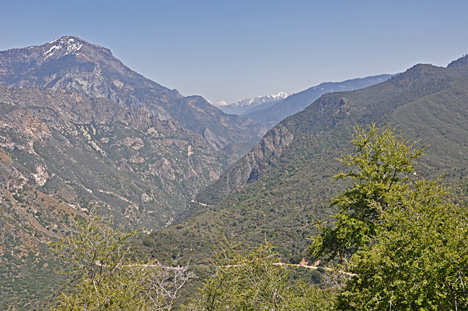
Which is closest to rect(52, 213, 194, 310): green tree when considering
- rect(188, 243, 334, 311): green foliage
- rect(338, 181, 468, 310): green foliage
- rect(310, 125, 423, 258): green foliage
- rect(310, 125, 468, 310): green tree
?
rect(188, 243, 334, 311): green foliage

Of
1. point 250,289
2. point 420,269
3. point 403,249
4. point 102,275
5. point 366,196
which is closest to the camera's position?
point 420,269

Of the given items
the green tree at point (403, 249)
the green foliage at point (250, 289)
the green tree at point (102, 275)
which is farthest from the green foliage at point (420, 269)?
the green tree at point (102, 275)

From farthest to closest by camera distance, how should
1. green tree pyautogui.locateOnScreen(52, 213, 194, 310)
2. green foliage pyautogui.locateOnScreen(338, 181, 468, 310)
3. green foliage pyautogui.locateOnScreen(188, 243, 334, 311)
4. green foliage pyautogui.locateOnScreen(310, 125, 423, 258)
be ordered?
green foliage pyautogui.locateOnScreen(310, 125, 423, 258) < green foliage pyautogui.locateOnScreen(188, 243, 334, 311) < green tree pyautogui.locateOnScreen(52, 213, 194, 310) < green foliage pyautogui.locateOnScreen(338, 181, 468, 310)

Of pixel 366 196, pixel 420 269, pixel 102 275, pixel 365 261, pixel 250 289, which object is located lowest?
pixel 250 289

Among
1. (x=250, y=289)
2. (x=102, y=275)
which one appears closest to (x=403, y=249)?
(x=250, y=289)

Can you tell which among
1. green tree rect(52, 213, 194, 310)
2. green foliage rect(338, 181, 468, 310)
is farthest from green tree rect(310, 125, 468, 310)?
green tree rect(52, 213, 194, 310)

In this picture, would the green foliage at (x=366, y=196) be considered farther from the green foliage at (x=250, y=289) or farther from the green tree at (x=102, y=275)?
the green tree at (x=102, y=275)

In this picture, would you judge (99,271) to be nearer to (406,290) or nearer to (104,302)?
(104,302)

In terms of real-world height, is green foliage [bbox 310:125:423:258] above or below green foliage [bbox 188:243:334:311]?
above

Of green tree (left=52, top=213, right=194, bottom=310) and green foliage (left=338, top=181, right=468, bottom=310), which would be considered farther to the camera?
green tree (left=52, top=213, right=194, bottom=310)

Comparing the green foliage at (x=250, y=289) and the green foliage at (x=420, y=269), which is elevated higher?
the green foliage at (x=420, y=269)

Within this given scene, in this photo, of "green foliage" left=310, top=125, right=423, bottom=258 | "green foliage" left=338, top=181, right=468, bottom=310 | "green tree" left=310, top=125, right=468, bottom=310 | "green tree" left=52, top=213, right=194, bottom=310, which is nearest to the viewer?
"green foliage" left=338, top=181, right=468, bottom=310

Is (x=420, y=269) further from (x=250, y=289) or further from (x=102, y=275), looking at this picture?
(x=102, y=275)

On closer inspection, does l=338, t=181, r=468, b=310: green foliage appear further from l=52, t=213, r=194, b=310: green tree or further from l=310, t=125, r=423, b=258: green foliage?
l=52, t=213, r=194, b=310: green tree
